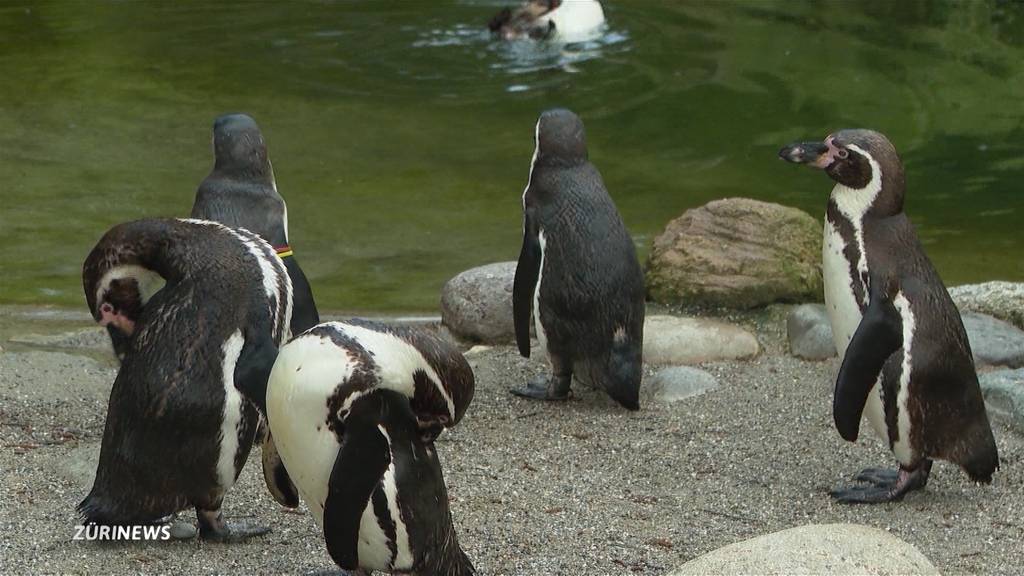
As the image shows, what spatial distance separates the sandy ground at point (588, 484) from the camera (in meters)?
4.70

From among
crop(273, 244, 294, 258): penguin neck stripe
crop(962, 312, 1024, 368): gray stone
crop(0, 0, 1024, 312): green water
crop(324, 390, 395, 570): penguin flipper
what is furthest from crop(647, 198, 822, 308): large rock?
crop(324, 390, 395, 570): penguin flipper

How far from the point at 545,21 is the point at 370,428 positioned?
11.3 m

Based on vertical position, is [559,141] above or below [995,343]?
above

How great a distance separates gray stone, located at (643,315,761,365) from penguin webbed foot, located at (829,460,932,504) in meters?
1.72

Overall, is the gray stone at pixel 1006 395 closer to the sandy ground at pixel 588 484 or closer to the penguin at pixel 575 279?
the sandy ground at pixel 588 484

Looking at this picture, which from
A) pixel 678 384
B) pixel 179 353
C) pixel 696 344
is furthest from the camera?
pixel 696 344

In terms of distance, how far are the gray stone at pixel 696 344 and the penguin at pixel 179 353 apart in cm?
314

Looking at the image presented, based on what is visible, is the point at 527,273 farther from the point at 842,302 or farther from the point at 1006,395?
the point at 1006,395

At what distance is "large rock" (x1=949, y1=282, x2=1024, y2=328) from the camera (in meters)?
7.65

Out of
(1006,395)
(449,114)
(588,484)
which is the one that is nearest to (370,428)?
(588,484)

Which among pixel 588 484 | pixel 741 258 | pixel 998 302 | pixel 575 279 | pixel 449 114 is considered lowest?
pixel 449 114

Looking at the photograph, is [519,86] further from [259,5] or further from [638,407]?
[638,407]

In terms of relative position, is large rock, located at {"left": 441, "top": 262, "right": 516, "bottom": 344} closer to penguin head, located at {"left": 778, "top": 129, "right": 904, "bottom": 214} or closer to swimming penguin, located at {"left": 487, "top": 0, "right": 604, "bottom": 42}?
penguin head, located at {"left": 778, "top": 129, "right": 904, "bottom": 214}

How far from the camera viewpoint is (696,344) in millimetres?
7379
